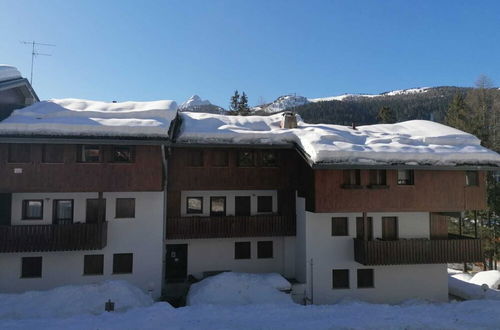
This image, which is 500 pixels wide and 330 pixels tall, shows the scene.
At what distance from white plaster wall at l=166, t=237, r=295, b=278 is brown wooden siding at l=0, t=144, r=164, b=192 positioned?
4.44 metres

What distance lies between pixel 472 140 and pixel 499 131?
22.4m

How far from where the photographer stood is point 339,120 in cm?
8812

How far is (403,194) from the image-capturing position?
15.9m

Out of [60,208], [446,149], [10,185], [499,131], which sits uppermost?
[499,131]

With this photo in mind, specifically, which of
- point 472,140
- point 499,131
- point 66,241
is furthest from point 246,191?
point 499,131

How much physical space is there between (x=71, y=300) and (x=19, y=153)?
7.22 m

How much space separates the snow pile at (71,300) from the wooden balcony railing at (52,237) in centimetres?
185

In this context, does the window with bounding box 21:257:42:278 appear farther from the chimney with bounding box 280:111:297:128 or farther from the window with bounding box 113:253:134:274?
the chimney with bounding box 280:111:297:128

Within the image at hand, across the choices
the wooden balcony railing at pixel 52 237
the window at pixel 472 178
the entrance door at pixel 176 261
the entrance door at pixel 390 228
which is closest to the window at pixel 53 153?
the wooden balcony railing at pixel 52 237

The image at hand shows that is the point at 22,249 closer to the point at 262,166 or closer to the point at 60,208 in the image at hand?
the point at 60,208

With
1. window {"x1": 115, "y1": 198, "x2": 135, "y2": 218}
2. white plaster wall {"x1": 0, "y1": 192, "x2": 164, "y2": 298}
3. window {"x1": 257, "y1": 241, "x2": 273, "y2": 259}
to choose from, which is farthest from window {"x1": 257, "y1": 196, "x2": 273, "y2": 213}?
window {"x1": 115, "y1": 198, "x2": 135, "y2": 218}

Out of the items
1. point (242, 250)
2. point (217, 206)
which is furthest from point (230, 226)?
point (242, 250)

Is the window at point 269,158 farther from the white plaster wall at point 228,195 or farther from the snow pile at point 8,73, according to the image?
the snow pile at point 8,73

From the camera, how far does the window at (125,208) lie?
15594 mm
